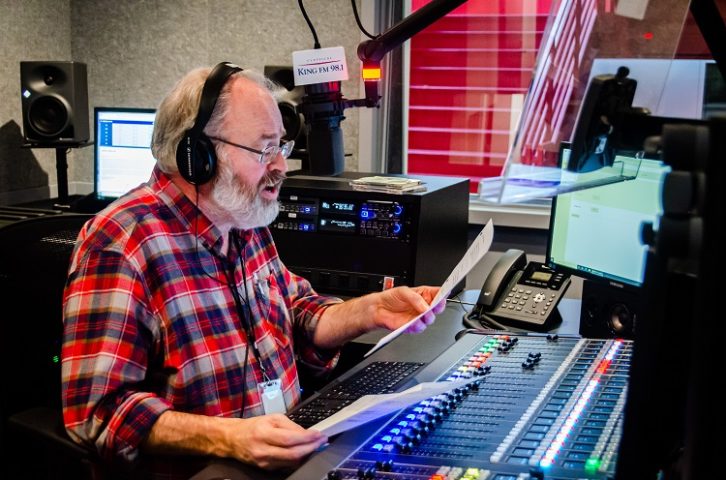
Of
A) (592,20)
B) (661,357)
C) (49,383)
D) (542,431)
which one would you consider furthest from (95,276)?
(661,357)

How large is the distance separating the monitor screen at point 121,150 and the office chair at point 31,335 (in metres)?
1.72

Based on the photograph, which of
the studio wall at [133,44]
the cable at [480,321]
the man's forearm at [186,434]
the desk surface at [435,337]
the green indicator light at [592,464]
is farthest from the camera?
the studio wall at [133,44]

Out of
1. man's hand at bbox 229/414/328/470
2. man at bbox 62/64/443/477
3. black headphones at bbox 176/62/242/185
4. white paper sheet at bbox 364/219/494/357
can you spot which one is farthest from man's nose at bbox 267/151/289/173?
man's hand at bbox 229/414/328/470

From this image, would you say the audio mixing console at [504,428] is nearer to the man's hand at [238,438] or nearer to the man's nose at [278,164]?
the man's hand at [238,438]

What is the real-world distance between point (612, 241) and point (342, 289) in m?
0.69

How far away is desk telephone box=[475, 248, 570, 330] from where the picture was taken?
6.19ft

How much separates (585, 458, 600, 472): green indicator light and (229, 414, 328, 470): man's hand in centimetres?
34

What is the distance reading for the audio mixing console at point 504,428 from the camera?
948 mm

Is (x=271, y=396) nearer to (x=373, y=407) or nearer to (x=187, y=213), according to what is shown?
(x=187, y=213)

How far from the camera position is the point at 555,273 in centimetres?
198

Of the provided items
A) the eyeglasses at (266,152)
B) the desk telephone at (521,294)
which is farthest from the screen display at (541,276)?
the eyeglasses at (266,152)

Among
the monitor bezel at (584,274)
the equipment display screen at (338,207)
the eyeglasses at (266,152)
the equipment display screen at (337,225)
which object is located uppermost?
the eyeglasses at (266,152)

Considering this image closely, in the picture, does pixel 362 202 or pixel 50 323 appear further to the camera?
pixel 362 202

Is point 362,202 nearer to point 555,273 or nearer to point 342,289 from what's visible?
point 342,289
